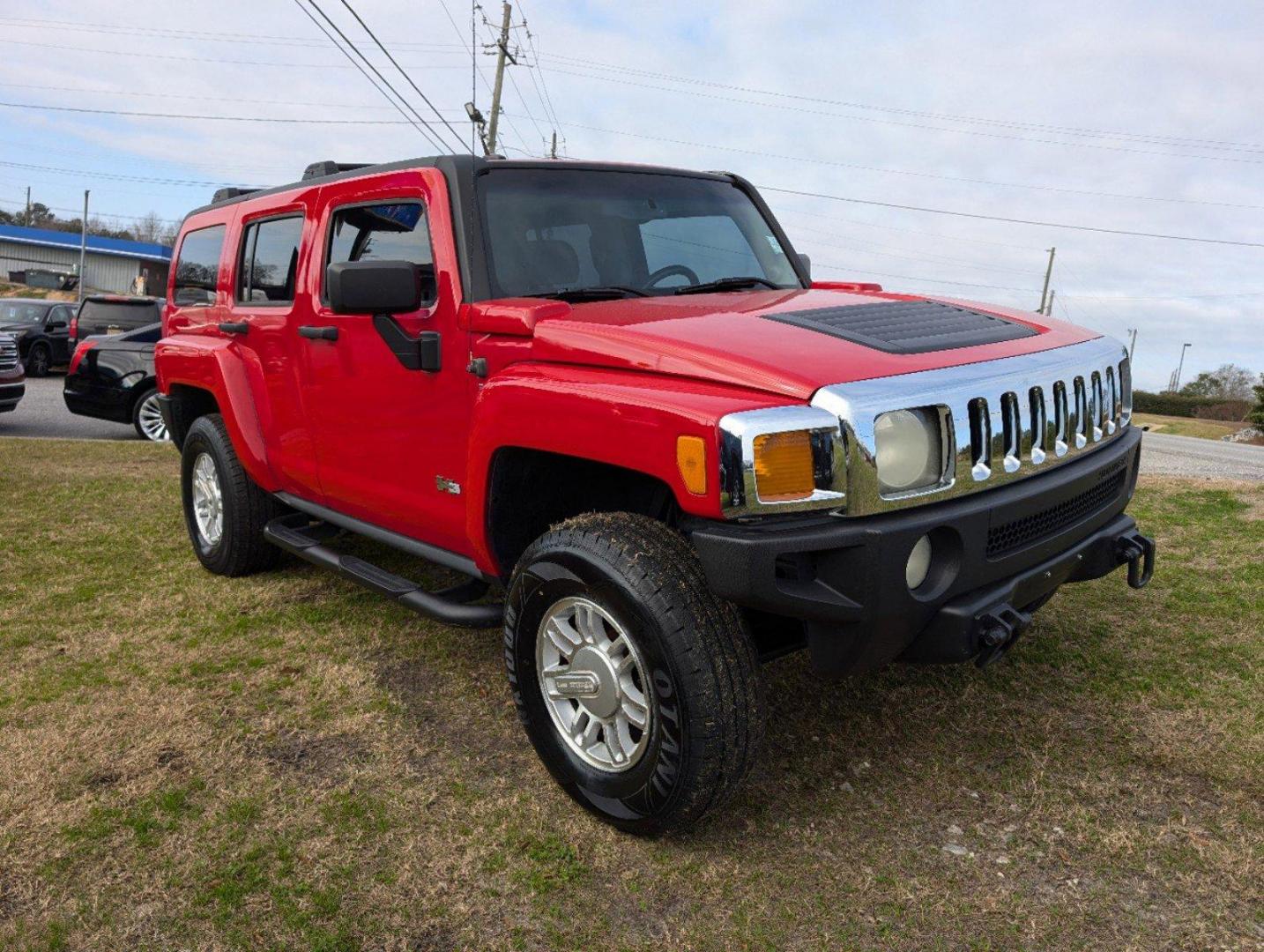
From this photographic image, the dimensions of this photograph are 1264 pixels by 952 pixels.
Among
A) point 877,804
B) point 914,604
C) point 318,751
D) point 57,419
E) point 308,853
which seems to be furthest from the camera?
point 57,419

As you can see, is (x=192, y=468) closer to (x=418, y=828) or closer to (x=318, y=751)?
(x=318, y=751)

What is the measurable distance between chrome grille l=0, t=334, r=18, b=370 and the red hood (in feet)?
32.8

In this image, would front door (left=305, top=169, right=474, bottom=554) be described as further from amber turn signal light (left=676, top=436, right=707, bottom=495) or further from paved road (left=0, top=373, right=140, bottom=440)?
paved road (left=0, top=373, right=140, bottom=440)

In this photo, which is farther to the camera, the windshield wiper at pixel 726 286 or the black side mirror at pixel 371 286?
the windshield wiper at pixel 726 286

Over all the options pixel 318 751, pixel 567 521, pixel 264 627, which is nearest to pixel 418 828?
pixel 318 751

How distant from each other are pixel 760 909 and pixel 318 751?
1602mm

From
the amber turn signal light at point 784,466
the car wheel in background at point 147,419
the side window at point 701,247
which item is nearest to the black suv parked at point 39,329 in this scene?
the car wheel in background at point 147,419

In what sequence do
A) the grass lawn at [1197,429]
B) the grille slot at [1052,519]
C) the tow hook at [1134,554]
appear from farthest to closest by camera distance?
the grass lawn at [1197,429]
the tow hook at [1134,554]
the grille slot at [1052,519]

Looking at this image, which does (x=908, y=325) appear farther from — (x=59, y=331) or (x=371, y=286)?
(x=59, y=331)

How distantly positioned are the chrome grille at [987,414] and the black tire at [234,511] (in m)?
3.53

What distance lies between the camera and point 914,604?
2373 mm

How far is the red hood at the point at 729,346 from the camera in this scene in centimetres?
242

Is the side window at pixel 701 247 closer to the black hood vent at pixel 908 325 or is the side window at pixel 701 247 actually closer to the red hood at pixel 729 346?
the red hood at pixel 729 346

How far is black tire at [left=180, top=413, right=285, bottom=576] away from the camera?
4852 millimetres
